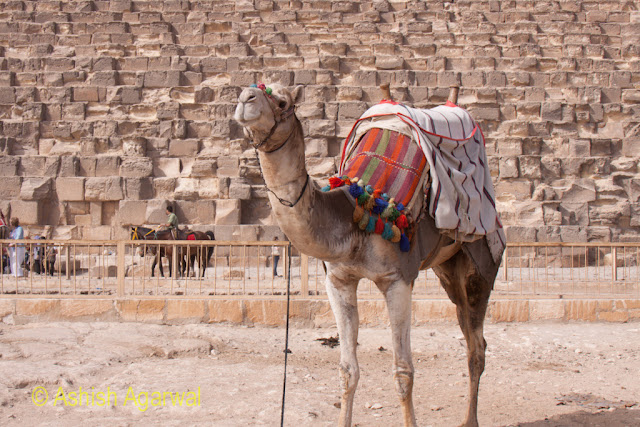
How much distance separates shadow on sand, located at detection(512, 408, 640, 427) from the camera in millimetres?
5125

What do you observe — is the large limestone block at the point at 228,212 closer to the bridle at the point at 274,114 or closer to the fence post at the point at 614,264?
the fence post at the point at 614,264

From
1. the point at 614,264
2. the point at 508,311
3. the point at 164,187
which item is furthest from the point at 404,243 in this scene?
the point at 164,187

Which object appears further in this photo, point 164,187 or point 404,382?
point 164,187

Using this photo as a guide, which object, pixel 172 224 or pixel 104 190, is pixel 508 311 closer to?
pixel 172 224

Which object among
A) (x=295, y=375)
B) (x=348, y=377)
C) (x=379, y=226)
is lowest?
(x=295, y=375)

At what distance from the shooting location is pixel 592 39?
18297 millimetres

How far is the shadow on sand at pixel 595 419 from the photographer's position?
5.12 meters

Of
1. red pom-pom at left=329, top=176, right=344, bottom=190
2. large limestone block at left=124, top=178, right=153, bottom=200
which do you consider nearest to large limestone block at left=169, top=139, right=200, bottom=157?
large limestone block at left=124, top=178, right=153, bottom=200

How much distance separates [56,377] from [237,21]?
567 inches

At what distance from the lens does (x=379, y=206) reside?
13.6ft

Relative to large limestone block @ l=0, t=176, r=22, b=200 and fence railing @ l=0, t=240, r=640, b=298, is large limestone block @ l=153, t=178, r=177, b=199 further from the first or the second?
fence railing @ l=0, t=240, r=640, b=298

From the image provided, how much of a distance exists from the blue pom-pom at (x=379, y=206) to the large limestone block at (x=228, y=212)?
37.2ft

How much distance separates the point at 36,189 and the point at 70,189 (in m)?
0.77

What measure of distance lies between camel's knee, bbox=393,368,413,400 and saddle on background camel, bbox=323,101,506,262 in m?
0.81
